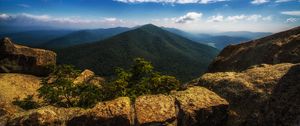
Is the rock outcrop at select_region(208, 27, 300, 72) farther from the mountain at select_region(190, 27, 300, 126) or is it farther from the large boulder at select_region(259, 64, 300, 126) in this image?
the large boulder at select_region(259, 64, 300, 126)

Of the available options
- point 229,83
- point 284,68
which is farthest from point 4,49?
point 284,68

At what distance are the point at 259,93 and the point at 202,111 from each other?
16.5 feet

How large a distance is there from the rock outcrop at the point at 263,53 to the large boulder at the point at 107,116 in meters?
20.9

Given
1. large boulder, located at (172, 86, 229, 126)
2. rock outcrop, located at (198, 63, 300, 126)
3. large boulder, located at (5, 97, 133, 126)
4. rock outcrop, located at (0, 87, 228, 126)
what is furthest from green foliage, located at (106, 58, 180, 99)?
large boulder, located at (172, 86, 229, 126)

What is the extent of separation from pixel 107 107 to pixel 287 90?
551 inches

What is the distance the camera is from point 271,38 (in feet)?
136

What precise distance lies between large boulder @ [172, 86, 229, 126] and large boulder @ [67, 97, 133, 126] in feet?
14.7

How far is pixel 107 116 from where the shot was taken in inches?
862

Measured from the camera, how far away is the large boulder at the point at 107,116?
2175 cm

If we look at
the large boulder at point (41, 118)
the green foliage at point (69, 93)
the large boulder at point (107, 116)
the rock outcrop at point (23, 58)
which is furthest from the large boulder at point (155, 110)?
the rock outcrop at point (23, 58)

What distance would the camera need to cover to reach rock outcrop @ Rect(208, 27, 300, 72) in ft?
110

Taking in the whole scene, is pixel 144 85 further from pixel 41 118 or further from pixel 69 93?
pixel 41 118

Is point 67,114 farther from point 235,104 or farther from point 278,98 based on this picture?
point 278,98

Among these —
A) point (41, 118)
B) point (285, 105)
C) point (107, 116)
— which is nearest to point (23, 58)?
point (41, 118)
